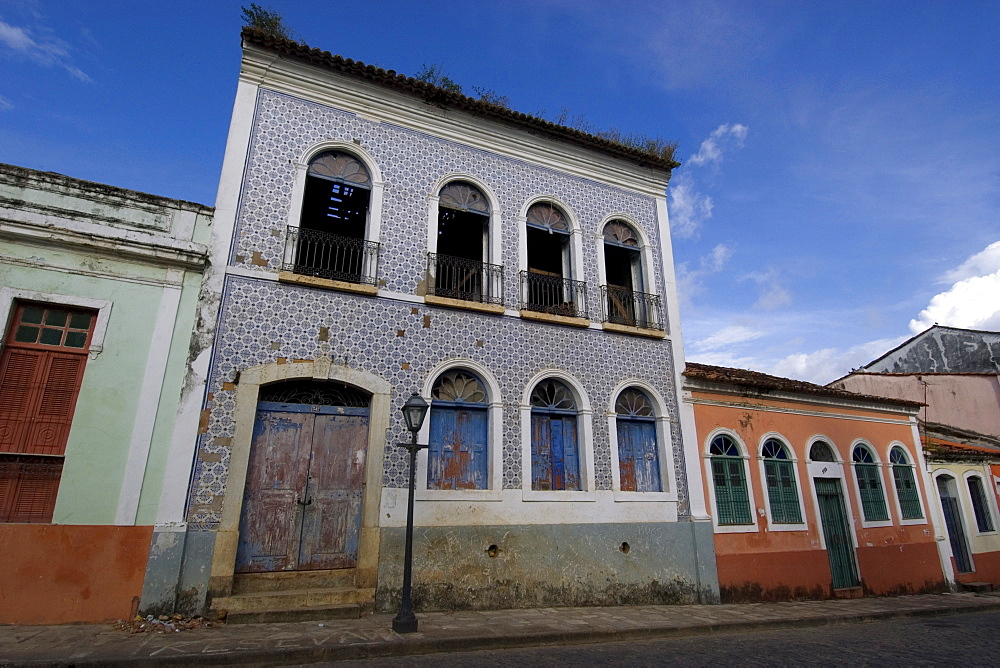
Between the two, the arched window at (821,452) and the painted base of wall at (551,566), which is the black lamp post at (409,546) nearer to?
the painted base of wall at (551,566)

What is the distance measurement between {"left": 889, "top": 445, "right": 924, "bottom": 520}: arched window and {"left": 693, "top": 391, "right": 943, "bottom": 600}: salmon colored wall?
0.64ft

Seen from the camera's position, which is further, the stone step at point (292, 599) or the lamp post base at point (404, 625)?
the stone step at point (292, 599)

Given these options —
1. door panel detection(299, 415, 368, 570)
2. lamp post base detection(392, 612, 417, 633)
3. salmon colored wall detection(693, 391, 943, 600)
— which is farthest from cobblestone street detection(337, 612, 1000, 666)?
door panel detection(299, 415, 368, 570)

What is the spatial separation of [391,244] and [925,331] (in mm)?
23003

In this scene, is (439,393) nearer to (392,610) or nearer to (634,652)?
(392,610)

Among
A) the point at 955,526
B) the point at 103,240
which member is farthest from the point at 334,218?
the point at 955,526

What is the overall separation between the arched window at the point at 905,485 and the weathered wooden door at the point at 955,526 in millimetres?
1082

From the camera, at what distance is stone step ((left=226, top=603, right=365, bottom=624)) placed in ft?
19.9

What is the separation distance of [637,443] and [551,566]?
8.66 ft

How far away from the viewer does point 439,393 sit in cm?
815

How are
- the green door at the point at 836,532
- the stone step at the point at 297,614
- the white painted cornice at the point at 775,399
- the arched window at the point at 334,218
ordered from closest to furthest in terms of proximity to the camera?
the stone step at the point at 297,614 → the arched window at the point at 334,218 → the white painted cornice at the point at 775,399 → the green door at the point at 836,532

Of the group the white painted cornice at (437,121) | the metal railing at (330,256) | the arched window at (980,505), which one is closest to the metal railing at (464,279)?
the metal railing at (330,256)

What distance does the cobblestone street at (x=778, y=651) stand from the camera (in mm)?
5355

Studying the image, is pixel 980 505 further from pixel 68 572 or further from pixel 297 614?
pixel 68 572
